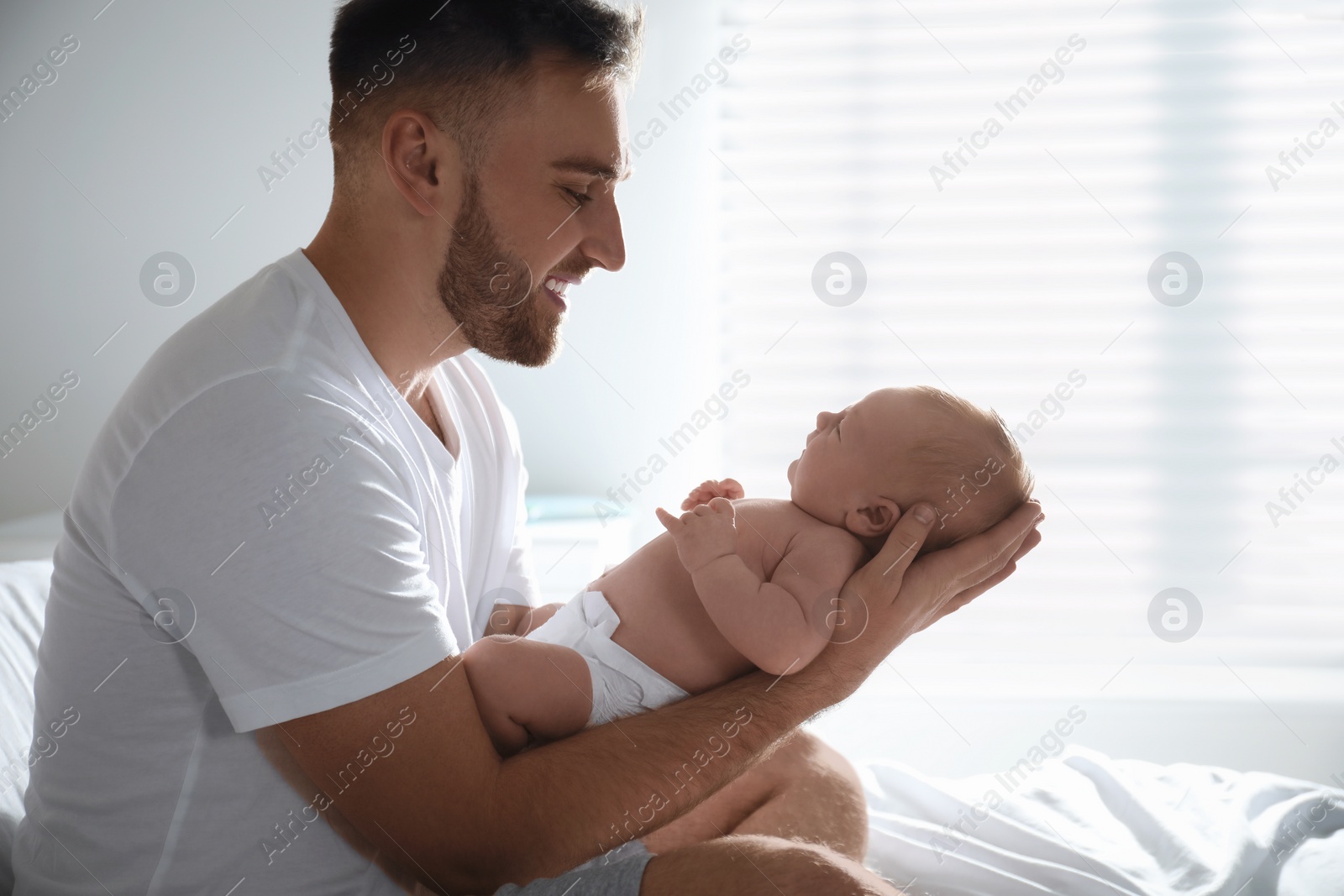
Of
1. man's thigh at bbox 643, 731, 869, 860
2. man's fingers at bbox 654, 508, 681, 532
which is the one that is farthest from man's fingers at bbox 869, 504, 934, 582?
man's thigh at bbox 643, 731, 869, 860

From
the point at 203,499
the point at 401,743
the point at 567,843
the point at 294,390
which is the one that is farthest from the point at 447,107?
the point at 567,843

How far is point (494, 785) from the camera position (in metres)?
0.94

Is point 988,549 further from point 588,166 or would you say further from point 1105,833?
point 588,166

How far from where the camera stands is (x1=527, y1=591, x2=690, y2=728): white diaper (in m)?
1.14

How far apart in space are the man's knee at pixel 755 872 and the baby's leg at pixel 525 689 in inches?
8.8

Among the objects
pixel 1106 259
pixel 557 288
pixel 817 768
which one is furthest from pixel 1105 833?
pixel 1106 259

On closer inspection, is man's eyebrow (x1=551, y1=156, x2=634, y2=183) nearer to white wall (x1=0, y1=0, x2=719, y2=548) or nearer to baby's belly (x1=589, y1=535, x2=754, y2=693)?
baby's belly (x1=589, y1=535, x2=754, y2=693)

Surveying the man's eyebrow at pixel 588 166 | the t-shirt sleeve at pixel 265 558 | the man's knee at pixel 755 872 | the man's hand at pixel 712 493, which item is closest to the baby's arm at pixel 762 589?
the man's hand at pixel 712 493

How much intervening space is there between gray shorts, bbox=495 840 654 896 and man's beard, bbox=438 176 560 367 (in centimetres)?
67

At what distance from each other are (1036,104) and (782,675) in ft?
6.79

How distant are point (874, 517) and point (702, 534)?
25 cm

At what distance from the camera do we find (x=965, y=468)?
3.96ft

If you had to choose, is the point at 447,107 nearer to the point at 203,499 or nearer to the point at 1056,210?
→ the point at 203,499

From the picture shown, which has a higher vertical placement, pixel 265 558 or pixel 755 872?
pixel 265 558
